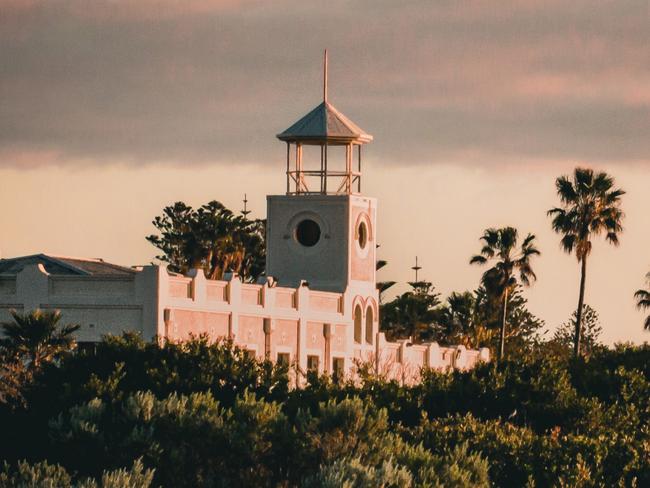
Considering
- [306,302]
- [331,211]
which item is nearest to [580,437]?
[306,302]

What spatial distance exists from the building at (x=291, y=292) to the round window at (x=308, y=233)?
38 mm

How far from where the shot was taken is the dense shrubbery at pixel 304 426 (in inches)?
1547

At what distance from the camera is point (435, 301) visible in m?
124

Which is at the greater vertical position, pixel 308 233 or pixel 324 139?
pixel 324 139

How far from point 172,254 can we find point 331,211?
30323mm

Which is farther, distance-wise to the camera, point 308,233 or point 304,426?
point 308,233

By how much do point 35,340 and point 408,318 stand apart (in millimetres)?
55775

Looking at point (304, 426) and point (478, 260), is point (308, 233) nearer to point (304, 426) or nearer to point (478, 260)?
point (478, 260)

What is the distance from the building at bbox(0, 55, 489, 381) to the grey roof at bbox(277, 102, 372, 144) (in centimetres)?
5

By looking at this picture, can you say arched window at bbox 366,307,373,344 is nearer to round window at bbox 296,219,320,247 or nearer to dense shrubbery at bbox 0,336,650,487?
round window at bbox 296,219,320,247

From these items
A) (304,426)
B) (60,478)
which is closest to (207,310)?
(304,426)

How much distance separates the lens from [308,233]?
293 ft

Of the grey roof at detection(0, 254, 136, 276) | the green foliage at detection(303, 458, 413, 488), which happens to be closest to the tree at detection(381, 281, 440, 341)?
the grey roof at detection(0, 254, 136, 276)

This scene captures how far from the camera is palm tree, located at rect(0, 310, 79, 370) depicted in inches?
2527
